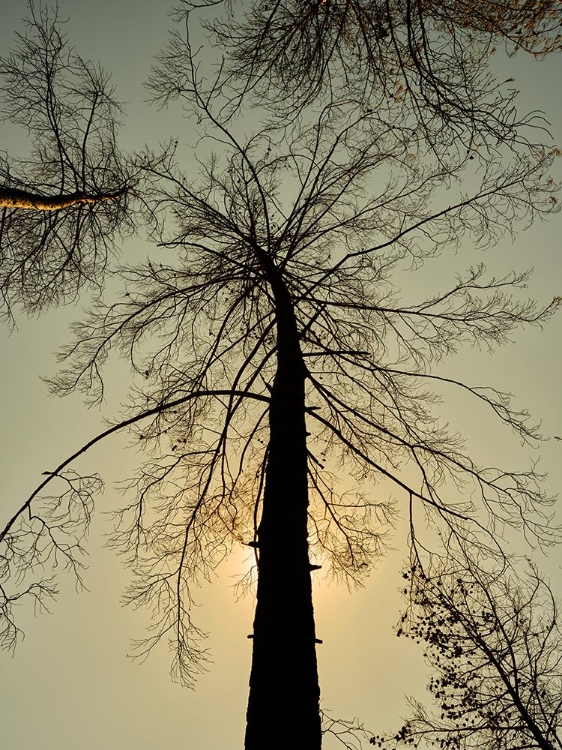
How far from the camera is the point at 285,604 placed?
2932 mm

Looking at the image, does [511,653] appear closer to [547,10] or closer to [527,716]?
[527,716]

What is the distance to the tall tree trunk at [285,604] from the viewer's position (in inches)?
101

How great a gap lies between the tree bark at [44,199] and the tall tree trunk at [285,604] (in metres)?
2.85

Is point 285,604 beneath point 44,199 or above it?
beneath

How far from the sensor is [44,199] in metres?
4.66

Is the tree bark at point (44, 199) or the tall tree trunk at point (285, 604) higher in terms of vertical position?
the tree bark at point (44, 199)

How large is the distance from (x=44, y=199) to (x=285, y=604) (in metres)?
4.24

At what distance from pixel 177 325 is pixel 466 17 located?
3457mm

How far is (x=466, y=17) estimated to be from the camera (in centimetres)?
299

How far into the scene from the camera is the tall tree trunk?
8.39 feet

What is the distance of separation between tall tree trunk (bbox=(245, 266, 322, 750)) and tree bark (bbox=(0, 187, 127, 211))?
2.85 metres

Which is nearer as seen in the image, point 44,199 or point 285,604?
point 285,604

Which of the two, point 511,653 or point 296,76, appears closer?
point 296,76

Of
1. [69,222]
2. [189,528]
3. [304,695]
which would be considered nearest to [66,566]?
[189,528]
